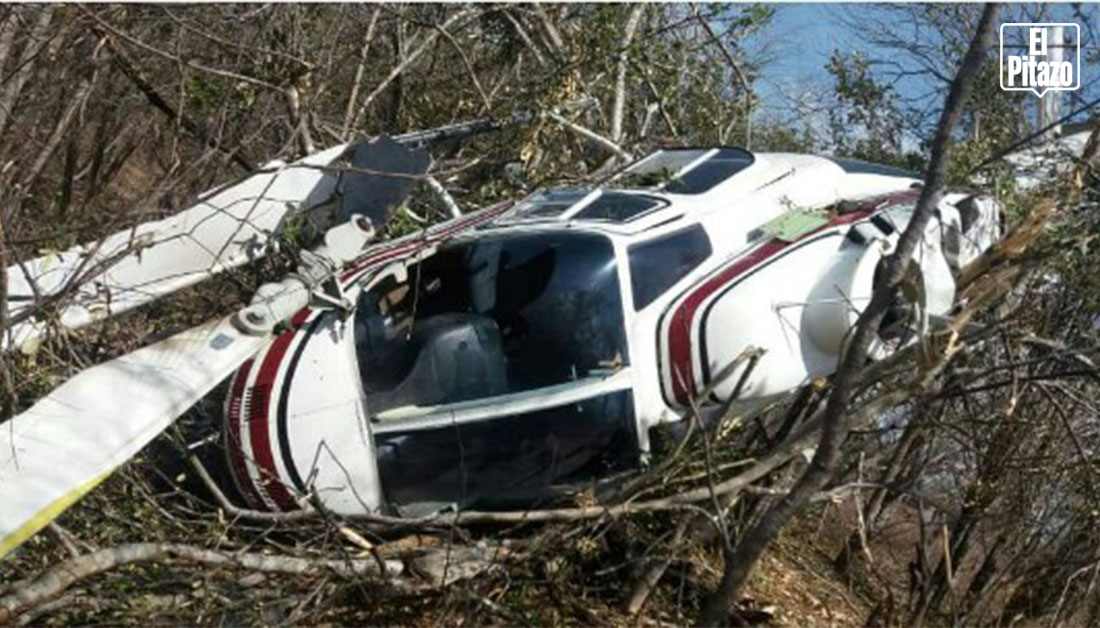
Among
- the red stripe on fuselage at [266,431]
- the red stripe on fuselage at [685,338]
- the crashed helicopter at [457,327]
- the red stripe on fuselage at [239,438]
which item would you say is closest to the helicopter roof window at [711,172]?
the crashed helicopter at [457,327]

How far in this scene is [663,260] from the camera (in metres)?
6.52

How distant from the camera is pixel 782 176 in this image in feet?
23.7

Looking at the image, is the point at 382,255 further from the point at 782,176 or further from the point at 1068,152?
the point at 1068,152

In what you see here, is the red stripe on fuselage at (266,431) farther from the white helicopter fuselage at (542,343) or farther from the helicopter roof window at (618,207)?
the helicopter roof window at (618,207)

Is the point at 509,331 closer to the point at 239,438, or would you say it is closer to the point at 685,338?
the point at 685,338

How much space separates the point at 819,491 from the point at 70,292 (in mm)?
3043

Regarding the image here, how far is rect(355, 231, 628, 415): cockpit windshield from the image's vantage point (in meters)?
6.21

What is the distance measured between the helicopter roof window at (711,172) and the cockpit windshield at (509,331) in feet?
2.74

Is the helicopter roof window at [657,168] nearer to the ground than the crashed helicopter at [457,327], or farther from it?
farther from it

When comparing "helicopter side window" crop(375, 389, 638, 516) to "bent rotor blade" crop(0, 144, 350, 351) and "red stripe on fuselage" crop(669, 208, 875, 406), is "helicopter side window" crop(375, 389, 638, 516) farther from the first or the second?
"bent rotor blade" crop(0, 144, 350, 351)

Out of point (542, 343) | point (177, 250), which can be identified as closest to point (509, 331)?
point (542, 343)

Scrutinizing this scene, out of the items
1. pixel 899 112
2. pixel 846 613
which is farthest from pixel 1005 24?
pixel 846 613

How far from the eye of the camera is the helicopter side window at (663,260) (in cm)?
638

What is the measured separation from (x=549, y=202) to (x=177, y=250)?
1.76 metres
